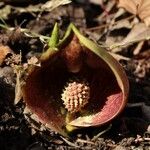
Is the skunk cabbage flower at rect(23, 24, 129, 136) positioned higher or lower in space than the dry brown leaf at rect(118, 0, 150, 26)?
lower

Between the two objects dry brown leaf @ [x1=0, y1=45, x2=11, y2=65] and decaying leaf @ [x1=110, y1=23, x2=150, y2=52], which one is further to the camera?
decaying leaf @ [x1=110, y1=23, x2=150, y2=52]

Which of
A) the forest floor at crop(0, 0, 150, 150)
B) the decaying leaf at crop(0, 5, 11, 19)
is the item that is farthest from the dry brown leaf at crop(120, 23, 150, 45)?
the decaying leaf at crop(0, 5, 11, 19)

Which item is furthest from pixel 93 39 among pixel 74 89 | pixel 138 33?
pixel 74 89

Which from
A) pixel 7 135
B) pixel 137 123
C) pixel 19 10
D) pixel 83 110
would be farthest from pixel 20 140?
pixel 19 10

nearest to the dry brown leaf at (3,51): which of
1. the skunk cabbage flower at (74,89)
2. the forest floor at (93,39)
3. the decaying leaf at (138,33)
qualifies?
the forest floor at (93,39)

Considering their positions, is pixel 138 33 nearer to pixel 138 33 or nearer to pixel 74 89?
pixel 138 33

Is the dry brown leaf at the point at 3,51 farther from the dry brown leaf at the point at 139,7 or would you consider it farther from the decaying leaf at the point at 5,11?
the dry brown leaf at the point at 139,7

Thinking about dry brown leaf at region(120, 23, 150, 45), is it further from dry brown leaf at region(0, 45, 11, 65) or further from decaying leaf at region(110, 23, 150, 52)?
dry brown leaf at region(0, 45, 11, 65)

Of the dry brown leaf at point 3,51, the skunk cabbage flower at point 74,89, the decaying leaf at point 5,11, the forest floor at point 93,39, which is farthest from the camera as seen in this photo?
the decaying leaf at point 5,11
